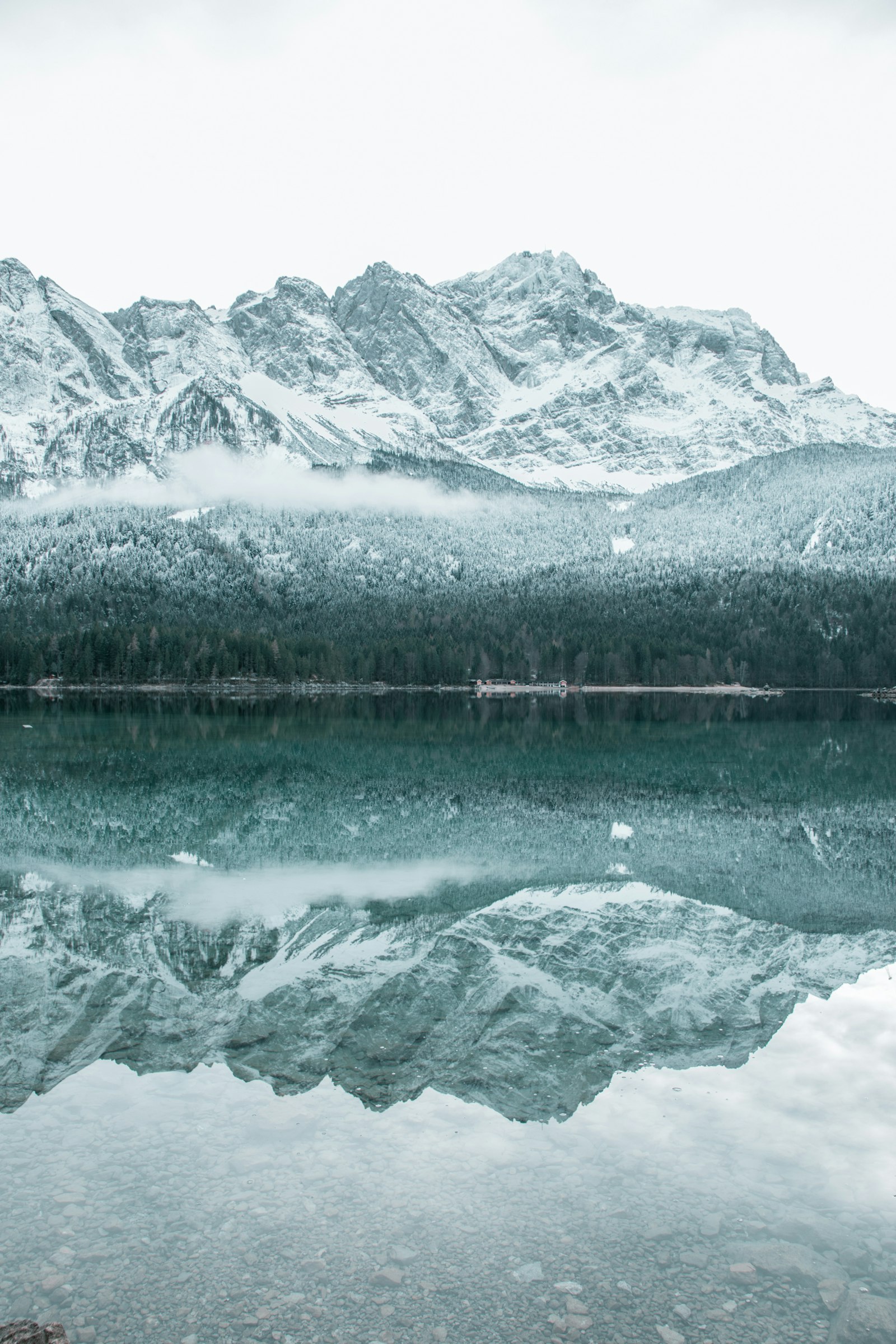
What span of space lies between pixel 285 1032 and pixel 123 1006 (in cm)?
241

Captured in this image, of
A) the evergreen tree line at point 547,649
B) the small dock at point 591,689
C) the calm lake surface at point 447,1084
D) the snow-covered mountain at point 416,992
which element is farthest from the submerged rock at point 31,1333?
the small dock at point 591,689

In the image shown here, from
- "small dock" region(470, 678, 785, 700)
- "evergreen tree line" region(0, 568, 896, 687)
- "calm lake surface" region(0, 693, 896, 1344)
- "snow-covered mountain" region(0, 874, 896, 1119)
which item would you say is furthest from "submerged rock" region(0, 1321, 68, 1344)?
"small dock" region(470, 678, 785, 700)

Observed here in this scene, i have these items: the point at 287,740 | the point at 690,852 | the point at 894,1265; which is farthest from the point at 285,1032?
the point at 287,740

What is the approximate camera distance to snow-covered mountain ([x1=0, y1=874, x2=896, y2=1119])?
1067cm

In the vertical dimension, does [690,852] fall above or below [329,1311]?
below

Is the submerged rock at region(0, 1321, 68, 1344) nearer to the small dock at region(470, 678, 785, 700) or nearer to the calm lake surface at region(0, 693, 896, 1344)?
the calm lake surface at region(0, 693, 896, 1344)

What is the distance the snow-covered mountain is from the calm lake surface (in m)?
0.06

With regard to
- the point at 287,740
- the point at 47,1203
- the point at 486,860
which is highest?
the point at 47,1203

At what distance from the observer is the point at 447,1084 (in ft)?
33.6

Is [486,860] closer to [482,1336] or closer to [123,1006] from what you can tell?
[123,1006]

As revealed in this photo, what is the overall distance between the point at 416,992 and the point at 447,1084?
109 inches

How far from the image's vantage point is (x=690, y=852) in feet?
74.9

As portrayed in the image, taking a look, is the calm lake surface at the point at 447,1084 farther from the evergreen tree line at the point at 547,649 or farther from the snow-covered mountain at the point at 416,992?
the evergreen tree line at the point at 547,649

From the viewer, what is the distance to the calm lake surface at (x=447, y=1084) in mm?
6980
